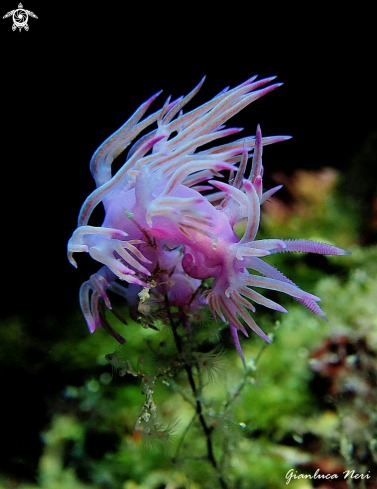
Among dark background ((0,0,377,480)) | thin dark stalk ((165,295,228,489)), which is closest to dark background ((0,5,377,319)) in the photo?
dark background ((0,0,377,480))

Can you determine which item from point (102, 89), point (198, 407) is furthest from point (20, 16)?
point (198, 407)

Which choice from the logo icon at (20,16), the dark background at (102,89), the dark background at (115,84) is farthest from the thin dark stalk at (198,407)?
the logo icon at (20,16)

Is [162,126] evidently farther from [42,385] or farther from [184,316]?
[42,385]

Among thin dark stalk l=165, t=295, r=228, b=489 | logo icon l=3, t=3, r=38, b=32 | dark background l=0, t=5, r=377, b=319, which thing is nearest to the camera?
thin dark stalk l=165, t=295, r=228, b=489

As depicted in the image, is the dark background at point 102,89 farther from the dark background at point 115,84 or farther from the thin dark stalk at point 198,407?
the thin dark stalk at point 198,407

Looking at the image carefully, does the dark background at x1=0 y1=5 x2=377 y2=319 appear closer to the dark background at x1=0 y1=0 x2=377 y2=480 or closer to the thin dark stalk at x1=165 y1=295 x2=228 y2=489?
the dark background at x1=0 y1=0 x2=377 y2=480

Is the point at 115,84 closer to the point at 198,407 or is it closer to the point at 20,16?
the point at 20,16
